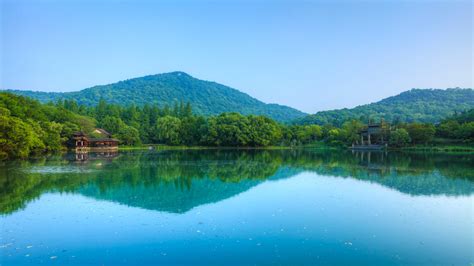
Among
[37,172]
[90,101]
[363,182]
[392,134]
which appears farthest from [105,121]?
[90,101]

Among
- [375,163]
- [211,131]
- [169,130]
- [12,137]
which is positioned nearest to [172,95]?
[169,130]

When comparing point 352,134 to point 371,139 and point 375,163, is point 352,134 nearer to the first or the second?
point 371,139

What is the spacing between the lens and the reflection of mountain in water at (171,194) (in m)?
13.8

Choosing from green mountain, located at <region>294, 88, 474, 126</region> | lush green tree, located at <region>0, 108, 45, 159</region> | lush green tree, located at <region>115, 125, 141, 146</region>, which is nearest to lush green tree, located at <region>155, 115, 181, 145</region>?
lush green tree, located at <region>115, 125, 141, 146</region>

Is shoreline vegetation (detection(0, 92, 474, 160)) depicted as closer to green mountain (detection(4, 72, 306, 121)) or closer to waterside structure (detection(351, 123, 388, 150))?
waterside structure (detection(351, 123, 388, 150))

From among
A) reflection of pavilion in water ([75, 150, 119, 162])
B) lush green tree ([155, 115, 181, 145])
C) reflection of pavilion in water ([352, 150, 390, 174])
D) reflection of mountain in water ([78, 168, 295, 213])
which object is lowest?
reflection of pavilion in water ([352, 150, 390, 174])

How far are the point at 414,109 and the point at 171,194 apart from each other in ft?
→ 425

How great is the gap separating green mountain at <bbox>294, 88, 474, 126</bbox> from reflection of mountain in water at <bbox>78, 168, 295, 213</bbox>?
81144 mm

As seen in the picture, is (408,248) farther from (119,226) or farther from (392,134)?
(392,134)

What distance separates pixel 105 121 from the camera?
65.3 metres

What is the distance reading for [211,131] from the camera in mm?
64938

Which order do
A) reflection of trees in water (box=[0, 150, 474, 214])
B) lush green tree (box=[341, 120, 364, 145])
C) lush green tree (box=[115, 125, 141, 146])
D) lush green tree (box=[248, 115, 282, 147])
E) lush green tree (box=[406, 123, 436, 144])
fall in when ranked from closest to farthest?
1. reflection of trees in water (box=[0, 150, 474, 214])
2. lush green tree (box=[406, 123, 436, 144])
3. lush green tree (box=[341, 120, 364, 145])
4. lush green tree (box=[115, 125, 141, 146])
5. lush green tree (box=[248, 115, 282, 147])

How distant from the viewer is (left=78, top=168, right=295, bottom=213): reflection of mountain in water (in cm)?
1384

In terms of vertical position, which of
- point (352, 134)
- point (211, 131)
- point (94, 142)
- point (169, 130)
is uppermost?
point (169, 130)
